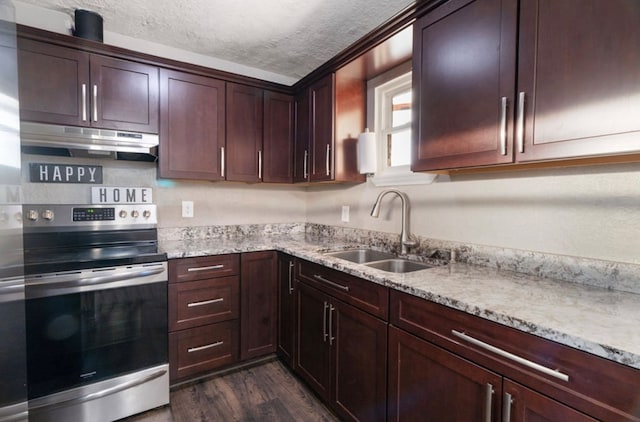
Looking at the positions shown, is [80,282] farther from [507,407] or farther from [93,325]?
[507,407]

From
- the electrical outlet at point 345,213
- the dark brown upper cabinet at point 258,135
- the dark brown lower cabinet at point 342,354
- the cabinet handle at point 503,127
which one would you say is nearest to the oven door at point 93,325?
the dark brown lower cabinet at point 342,354

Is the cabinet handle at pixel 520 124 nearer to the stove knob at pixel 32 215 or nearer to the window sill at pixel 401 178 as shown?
the window sill at pixel 401 178

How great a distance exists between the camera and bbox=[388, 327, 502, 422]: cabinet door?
932 millimetres

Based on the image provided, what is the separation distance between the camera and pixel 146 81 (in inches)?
78.9

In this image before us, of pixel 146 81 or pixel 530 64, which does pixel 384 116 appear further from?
pixel 146 81

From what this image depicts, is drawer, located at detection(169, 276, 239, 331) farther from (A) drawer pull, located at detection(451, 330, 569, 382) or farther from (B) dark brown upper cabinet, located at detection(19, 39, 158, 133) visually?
(A) drawer pull, located at detection(451, 330, 569, 382)

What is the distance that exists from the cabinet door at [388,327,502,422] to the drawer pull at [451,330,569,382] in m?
0.08

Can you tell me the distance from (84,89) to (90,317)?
4.49ft

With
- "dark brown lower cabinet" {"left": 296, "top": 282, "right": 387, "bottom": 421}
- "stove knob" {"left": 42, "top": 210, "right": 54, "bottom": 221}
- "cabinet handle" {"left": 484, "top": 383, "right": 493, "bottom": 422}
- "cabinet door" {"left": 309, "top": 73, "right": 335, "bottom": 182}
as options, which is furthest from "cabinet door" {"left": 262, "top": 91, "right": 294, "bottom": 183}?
"cabinet handle" {"left": 484, "top": 383, "right": 493, "bottom": 422}

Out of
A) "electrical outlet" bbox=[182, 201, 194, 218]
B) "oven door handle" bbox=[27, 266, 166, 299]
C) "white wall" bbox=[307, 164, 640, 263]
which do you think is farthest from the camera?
"electrical outlet" bbox=[182, 201, 194, 218]

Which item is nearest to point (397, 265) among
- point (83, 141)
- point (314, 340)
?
point (314, 340)

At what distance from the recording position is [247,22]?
200cm

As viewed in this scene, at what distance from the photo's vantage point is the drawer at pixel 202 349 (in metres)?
1.91

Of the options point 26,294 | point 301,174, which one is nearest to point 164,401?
point 26,294
